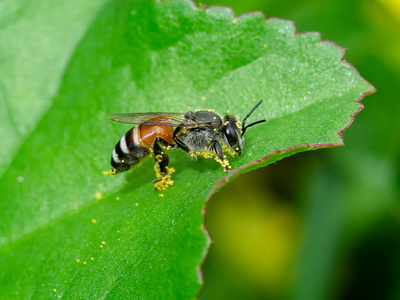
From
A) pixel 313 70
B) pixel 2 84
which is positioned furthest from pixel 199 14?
pixel 2 84

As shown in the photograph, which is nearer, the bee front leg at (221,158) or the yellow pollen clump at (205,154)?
the bee front leg at (221,158)

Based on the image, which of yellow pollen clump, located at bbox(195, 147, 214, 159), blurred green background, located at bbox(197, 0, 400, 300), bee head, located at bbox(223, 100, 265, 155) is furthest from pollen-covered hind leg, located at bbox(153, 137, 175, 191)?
blurred green background, located at bbox(197, 0, 400, 300)

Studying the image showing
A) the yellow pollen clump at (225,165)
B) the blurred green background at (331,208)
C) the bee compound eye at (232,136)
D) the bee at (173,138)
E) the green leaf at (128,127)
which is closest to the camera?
the green leaf at (128,127)

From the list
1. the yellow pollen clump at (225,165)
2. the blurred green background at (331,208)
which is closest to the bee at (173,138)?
the yellow pollen clump at (225,165)

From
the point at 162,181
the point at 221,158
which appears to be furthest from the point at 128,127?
the point at 221,158

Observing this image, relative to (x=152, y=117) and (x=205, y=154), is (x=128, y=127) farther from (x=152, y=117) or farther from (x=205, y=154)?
(x=205, y=154)

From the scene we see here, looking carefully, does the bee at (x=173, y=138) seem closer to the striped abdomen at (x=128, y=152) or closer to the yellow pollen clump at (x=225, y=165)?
the striped abdomen at (x=128, y=152)
